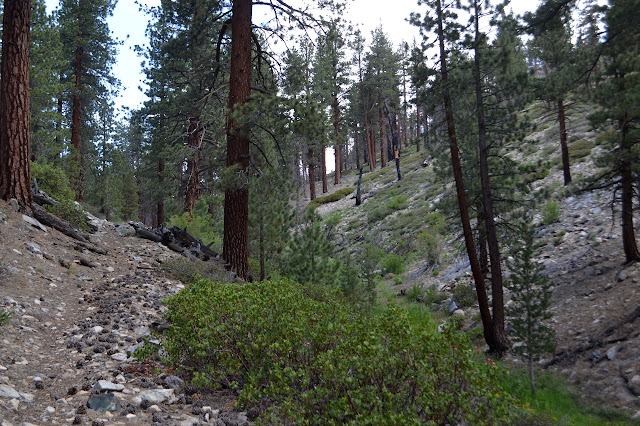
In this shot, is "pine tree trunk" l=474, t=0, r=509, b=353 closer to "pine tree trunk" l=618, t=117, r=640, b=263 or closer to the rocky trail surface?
"pine tree trunk" l=618, t=117, r=640, b=263

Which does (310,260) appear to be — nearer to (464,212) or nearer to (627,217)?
(464,212)

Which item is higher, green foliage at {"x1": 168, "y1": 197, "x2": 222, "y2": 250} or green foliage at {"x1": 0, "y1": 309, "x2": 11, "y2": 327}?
green foliage at {"x1": 168, "y1": 197, "x2": 222, "y2": 250}

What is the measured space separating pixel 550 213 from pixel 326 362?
49.4ft

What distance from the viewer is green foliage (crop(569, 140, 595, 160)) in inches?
Result: 782

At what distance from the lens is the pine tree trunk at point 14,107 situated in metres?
7.93

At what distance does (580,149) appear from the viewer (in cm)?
2067

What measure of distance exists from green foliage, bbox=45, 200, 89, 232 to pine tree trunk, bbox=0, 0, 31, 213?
4.41 ft

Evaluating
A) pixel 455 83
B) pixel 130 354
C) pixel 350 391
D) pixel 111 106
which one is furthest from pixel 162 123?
pixel 350 391

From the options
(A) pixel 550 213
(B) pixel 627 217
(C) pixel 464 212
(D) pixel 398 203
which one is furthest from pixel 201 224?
(D) pixel 398 203

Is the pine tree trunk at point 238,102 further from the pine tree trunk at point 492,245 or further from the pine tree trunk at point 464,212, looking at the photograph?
the pine tree trunk at point 492,245

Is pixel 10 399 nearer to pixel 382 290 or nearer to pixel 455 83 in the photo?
pixel 455 83

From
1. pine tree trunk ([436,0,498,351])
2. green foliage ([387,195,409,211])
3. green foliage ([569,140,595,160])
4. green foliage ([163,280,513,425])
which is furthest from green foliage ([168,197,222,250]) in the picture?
green foliage ([569,140,595,160])

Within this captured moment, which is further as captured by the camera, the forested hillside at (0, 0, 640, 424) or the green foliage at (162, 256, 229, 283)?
the green foliage at (162, 256, 229, 283)

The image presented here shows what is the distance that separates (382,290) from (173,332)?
13.5 metres
